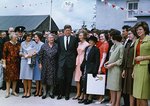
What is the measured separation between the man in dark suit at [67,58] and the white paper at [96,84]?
0.81 m

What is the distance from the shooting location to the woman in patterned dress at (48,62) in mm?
9070

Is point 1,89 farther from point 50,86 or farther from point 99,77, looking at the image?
point 99,77

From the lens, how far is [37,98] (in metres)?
9.01

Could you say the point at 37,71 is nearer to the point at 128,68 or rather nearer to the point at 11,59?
the point at 11,59

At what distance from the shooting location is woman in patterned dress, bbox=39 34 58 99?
907 centimetres

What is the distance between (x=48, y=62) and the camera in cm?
909

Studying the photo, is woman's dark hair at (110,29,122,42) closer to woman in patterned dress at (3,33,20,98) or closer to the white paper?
the white paper

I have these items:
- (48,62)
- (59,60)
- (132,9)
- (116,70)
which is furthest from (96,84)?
(132,9)

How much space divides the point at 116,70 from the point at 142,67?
1400 mm

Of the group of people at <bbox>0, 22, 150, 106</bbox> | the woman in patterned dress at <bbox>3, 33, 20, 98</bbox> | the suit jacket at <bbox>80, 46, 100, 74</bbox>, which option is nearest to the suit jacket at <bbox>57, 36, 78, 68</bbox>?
the group of people at <bbox>0, 22, 150, 106</bbox>

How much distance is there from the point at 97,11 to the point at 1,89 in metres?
15.6

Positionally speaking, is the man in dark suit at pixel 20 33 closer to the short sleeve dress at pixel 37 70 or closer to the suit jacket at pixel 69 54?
the short sleeve dress at pixel 37 70

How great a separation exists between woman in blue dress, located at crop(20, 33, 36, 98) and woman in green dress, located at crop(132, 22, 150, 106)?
3.73m

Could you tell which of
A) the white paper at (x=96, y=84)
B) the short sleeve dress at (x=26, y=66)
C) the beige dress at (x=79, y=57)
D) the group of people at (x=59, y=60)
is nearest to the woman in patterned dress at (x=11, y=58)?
the group of people at (x=59, y=60)
